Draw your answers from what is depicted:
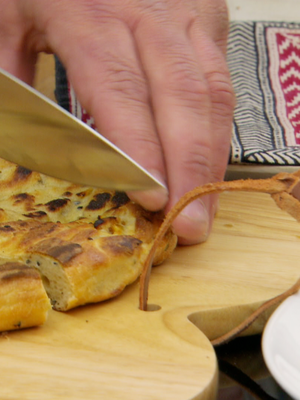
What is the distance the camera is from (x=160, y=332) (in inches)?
29.1

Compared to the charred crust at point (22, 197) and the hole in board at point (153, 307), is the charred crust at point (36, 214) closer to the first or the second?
the charred crust at point (22, 197)

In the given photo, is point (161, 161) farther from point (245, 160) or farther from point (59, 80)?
point (59, 80)

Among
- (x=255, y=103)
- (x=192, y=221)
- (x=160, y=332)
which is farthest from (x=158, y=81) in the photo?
(x=255, y=103)

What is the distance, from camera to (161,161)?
0.96m

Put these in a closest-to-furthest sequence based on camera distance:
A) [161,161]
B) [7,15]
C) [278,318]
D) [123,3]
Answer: [278,318] < [161,161] < [123,3] < [7,15]

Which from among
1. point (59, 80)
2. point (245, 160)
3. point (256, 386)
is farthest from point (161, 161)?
point (59, 80)

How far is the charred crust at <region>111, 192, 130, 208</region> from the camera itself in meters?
1.03

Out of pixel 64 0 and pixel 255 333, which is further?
pixel 64 0

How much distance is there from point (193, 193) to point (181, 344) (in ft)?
0.68

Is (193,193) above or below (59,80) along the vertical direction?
above

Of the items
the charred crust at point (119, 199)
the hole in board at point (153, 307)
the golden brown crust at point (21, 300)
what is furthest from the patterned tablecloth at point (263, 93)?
the golden brown crust at point (21, 300)

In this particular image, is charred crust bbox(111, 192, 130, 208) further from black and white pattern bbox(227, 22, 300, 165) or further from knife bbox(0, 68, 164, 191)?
black and white pattern bbox(227, 22, 300, 165)

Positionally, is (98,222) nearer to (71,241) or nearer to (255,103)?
(71,241)

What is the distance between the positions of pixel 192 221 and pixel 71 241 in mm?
215
